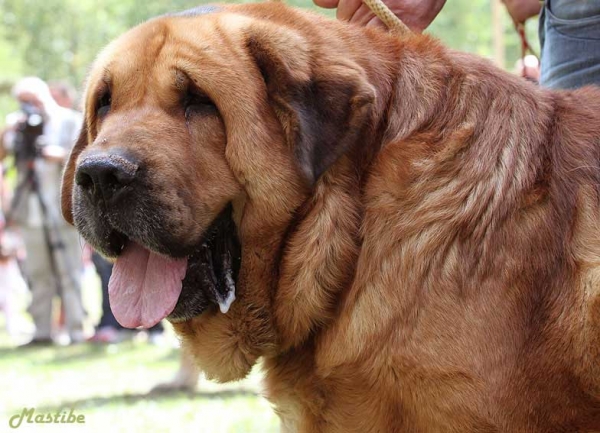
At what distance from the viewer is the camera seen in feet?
34.3

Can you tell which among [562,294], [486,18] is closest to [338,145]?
[562,294]

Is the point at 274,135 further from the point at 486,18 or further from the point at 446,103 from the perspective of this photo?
the point at 486,18

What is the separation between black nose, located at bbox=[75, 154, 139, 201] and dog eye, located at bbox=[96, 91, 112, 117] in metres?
0.41

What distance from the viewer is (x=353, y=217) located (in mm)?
2660

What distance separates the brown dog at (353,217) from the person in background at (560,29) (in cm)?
49

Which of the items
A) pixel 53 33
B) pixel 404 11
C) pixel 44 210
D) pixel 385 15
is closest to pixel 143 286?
pixel 385 15

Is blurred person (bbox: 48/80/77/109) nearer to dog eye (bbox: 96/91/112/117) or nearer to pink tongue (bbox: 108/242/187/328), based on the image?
dog eye (bbox: 96/91/112/117)

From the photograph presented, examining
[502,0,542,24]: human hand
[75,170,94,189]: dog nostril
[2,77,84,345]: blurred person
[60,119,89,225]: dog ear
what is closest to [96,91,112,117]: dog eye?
[60,119,89,225]: dog ear

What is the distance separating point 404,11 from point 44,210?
25.6 ft

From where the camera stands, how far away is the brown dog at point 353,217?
7.85 feet

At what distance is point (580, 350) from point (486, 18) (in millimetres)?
28256

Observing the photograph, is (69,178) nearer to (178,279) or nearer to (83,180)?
(83,180)

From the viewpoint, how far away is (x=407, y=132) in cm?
268

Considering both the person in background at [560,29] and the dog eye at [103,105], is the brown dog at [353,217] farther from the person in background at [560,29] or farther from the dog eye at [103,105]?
the person in background at [560,29]
